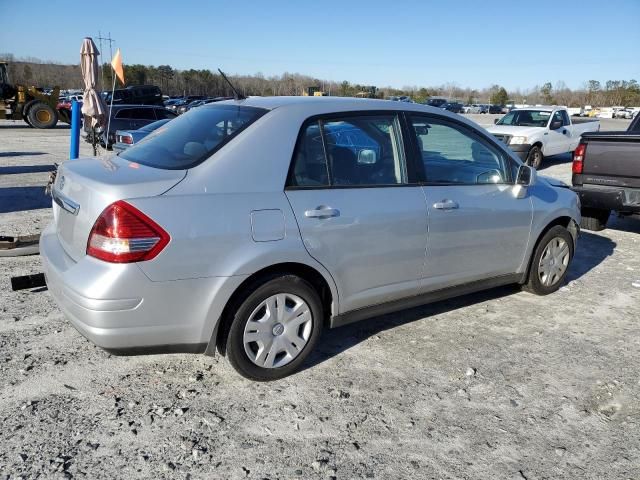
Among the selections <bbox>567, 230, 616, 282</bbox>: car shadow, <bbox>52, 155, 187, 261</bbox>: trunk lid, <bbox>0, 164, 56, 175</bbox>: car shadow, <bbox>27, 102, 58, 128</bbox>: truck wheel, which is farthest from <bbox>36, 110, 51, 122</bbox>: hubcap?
<bbox>52, 155, 187, 261</bbox>: trunk lid

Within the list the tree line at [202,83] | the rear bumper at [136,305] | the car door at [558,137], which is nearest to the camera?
the rear bumper at [136,305]

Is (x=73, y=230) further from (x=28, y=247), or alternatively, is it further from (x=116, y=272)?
(x=28, y=247)

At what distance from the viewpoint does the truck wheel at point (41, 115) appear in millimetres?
25078

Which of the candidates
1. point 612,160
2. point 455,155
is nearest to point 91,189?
point 455,155

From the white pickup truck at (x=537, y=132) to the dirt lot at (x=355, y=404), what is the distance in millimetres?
10520

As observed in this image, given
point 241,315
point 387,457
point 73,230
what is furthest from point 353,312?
point 73,230

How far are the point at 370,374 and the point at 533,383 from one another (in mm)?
1061

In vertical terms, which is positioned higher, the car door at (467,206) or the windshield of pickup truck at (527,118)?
the windshield of pickup truck at (527,118)

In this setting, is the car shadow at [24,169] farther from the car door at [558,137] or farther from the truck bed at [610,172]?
the car door at [558,137]

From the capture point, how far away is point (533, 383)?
3410 mm

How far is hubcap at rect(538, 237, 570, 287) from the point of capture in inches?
189

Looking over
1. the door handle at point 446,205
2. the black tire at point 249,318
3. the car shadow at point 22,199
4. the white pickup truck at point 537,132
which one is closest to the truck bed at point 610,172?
the door handle at point 446,205

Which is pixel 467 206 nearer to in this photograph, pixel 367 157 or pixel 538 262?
pixel 367 157

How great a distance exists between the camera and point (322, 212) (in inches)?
125
